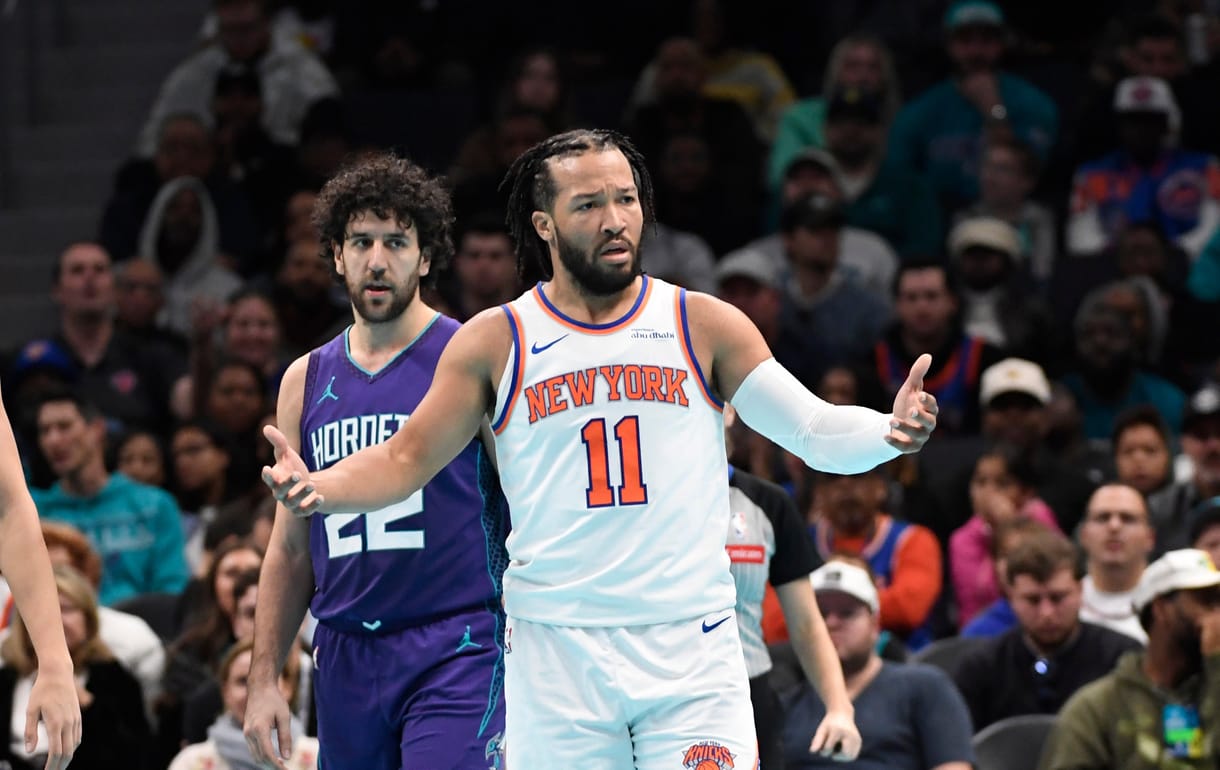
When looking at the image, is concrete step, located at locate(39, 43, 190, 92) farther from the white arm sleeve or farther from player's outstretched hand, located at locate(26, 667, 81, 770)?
player's outstretched hand, located at locate(26, 667, 81, 770)

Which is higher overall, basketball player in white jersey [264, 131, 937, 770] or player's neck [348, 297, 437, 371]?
player's neck [348, 297, 437, 371]

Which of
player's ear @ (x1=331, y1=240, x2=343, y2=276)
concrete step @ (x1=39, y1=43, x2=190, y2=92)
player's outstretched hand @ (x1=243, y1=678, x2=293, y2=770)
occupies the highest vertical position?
concrete step @ (x1=39, y1=43, x2=190, y2=92)

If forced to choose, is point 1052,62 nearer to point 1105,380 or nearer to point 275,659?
point 1105,380

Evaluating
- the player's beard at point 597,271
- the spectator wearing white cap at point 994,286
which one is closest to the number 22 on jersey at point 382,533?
the player's beard at point 597,271

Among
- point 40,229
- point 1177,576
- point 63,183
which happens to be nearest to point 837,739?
point 1177,576

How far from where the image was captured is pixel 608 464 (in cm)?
482

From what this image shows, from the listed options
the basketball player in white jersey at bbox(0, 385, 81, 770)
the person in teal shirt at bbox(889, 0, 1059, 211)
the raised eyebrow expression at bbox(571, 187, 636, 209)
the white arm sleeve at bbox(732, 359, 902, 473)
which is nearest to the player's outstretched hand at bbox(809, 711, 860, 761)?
the white arm sleeve at bbox(732, 359, 902, 473)

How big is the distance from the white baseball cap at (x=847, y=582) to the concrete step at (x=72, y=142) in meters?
8.77

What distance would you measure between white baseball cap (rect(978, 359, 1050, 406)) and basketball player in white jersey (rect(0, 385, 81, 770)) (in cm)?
685

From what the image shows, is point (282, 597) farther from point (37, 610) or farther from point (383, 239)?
point (37, 610)

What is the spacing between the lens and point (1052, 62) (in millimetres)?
13648

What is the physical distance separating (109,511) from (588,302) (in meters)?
6.15

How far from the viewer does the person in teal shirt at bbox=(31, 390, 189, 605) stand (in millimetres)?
10430

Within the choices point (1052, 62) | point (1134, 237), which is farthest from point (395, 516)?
point (1052, 62)
